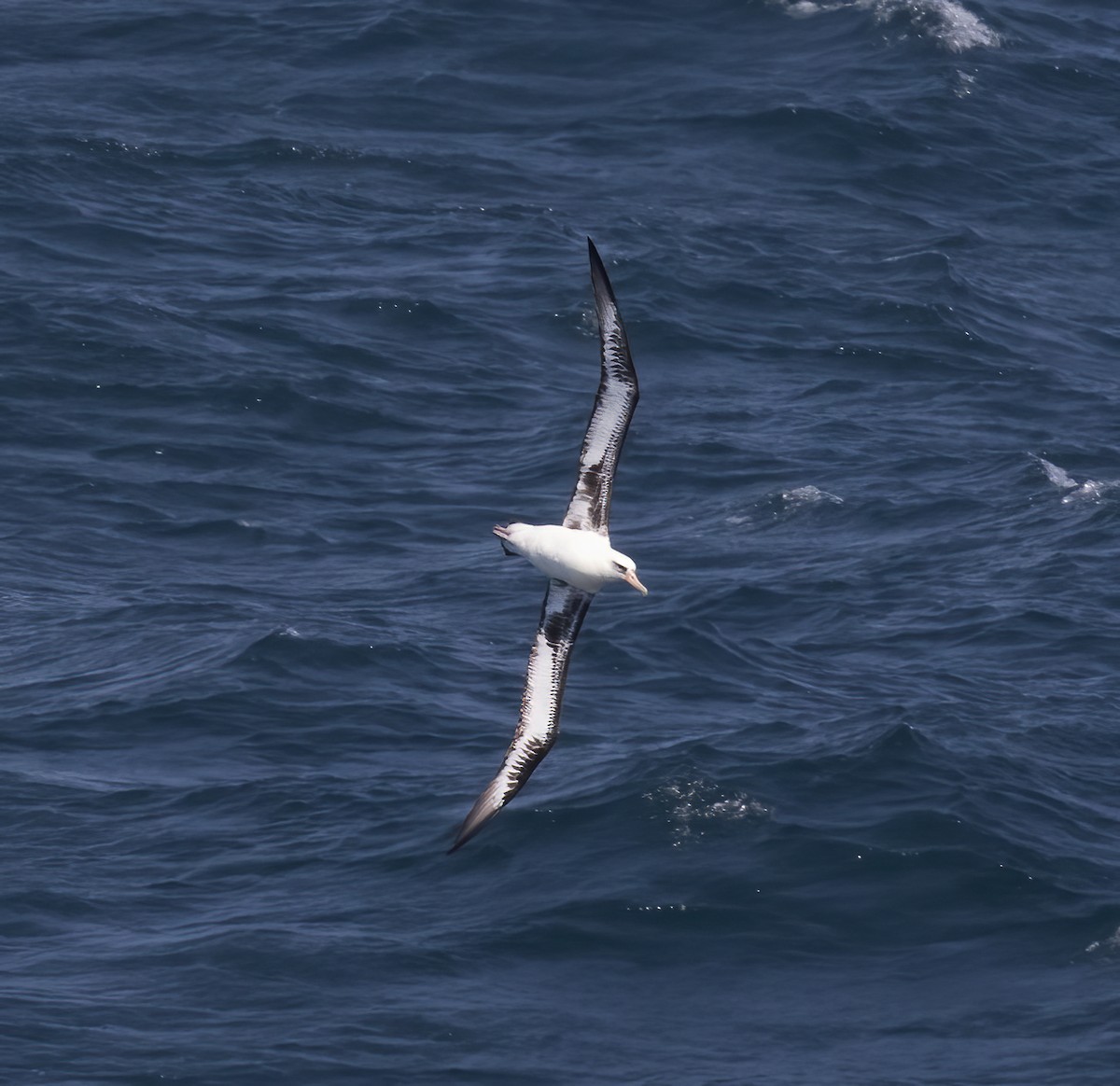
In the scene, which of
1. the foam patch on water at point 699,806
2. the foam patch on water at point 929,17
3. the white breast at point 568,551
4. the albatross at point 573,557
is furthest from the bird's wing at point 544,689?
the foam patch on water at point 929,17

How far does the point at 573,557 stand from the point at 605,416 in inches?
69.2

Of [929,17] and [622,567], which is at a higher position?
[929,17]

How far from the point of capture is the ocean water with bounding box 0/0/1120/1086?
3294cm

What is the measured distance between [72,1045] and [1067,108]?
43495 mm

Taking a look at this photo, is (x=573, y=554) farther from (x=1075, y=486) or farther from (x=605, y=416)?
(x=1075, y=486)

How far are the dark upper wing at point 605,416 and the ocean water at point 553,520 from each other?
9.87m

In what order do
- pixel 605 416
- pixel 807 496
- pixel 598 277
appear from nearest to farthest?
1. pixel 598 277
2. pixel 605 416
3. pixel 807 496

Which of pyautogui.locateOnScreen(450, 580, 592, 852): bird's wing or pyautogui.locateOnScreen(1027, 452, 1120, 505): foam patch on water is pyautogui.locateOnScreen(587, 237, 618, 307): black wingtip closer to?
pyautogui.locateOnScreen(450, 580, 592, 852): bird's wing

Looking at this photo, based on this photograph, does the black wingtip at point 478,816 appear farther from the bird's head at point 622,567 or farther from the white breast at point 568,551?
the bird's head at point 622,567

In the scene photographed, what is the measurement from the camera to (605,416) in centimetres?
2455

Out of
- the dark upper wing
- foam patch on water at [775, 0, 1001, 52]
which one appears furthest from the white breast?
foam patch on water at [775, 0, 1001, 52]

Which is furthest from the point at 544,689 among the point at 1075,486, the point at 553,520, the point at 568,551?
the point at 1075,486

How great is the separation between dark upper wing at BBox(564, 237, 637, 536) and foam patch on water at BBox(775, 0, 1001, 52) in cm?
4442

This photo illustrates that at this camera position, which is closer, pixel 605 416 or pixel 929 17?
pixel 605 416
